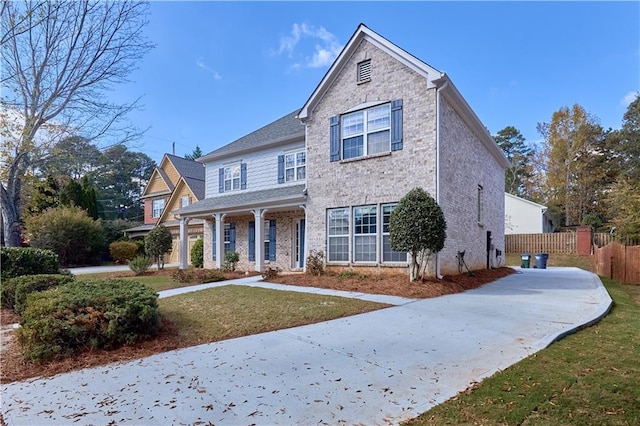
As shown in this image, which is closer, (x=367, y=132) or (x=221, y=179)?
(x=367, y=132)

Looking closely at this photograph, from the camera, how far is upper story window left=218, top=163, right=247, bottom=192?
711 inches

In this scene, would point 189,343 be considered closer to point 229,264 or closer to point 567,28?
point 229,264

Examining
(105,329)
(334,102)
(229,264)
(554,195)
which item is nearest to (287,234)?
(229,264)

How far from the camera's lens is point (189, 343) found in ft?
18.0

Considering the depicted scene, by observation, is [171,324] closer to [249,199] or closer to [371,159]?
[371,159]

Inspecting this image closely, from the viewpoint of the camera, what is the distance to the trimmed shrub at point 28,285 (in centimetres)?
756

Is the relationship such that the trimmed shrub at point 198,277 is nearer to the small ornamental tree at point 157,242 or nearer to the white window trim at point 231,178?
the small ornamental tree at point 157,242

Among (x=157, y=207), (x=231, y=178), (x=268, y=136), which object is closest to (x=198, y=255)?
(x=231, y=178)

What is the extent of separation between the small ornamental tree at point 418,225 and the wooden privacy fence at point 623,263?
9.91 meters

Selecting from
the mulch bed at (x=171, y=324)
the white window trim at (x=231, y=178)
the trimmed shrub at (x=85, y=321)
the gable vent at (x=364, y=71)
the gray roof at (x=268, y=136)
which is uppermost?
the gable vent at (x=364, y=71)

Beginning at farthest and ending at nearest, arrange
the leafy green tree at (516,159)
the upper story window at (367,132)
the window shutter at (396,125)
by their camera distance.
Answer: the leafy green tree at (516,159), the upper story window at (367,132), the window shutter at (396,125)

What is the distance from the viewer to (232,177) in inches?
734

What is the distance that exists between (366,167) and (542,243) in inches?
781

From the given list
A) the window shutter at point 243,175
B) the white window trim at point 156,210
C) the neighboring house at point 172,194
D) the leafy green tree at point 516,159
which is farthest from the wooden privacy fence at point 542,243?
the white window trim at point 156,210
